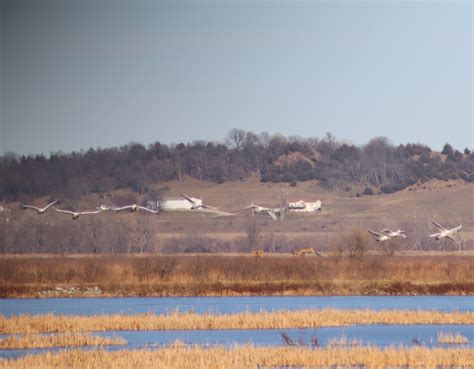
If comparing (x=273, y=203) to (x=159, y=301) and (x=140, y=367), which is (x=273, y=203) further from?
(x=140, y=367)

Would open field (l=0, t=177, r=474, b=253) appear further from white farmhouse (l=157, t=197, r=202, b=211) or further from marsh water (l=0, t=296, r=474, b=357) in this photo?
marsh water (l=0, t=296, r=474, b=357)

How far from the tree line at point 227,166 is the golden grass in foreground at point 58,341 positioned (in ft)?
343

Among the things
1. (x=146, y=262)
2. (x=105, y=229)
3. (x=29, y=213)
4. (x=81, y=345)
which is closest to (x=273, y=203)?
(x=29, y=213)

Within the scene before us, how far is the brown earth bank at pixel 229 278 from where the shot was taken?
5847cm

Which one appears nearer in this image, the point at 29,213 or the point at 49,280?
the point at 49,280

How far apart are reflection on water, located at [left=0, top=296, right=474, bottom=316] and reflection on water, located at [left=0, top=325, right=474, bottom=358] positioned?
23.5ft

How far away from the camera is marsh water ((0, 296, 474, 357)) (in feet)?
116

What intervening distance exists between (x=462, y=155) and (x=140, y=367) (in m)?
155

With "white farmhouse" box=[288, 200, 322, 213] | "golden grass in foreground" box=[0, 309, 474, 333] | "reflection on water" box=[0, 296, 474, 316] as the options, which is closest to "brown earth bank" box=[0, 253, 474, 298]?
"reflection on water" box=[0, 296, 474, 316]

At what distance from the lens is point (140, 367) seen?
28.3 m

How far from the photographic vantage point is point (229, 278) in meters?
60.2

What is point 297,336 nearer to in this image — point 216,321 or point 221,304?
point 216,321

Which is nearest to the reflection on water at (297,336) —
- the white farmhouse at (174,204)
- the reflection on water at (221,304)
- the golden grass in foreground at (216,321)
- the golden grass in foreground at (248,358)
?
→ the golden grass in foreground at (216,321)

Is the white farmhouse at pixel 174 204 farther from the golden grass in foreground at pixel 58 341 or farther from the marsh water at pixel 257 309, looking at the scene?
the golden grass in foreground at pixel 58 341
